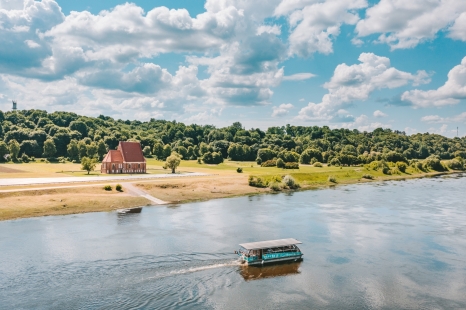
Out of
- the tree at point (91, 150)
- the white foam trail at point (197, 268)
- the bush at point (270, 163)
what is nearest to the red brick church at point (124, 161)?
the tree at point (91, 150)

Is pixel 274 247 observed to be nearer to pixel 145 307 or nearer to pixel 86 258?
pixel 145 307

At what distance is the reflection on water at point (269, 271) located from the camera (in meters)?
40.2

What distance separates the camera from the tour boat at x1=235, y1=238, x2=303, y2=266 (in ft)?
142

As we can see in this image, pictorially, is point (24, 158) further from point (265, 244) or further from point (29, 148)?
point (265, 244)

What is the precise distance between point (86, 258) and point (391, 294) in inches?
1236

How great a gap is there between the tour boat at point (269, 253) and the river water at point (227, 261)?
1.09 metres

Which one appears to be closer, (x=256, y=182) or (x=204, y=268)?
→ (x=204, y=268)

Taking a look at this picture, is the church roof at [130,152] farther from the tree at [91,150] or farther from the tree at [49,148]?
the tree at [49,148]

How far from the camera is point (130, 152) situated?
11662 centimetres

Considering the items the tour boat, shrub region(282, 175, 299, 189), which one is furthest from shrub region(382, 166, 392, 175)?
the tour boat

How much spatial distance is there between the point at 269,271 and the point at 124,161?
267 ft

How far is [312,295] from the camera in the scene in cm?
3494

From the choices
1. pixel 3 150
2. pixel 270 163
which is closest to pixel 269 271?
pixel 270 163

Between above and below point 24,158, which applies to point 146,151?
above
